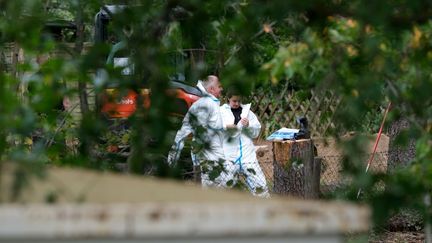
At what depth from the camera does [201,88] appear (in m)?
7.09

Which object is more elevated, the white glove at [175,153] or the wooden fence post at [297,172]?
the white glove at [175,153]

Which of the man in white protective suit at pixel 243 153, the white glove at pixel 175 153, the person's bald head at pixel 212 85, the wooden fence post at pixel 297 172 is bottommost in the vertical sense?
the wooden fence post at pixel 297 172

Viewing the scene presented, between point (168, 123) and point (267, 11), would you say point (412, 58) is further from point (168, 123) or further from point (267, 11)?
point (168, 123)

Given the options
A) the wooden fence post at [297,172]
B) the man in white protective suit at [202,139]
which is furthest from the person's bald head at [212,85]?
the wooden fence post at [297,172]

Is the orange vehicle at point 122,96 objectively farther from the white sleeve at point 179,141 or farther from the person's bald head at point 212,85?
the person's bald head at point 212,85

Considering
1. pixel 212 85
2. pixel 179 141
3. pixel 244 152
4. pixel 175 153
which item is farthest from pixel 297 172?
pixel 175 153

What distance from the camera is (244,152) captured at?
1122 centimetres

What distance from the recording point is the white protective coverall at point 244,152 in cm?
597

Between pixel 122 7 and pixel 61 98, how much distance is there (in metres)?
0.49

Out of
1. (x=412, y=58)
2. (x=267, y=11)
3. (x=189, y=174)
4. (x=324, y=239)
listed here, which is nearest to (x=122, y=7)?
(x=267, y=11)

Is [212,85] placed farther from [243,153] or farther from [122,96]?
[122,96]

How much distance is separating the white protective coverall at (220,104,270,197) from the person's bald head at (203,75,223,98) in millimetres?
271

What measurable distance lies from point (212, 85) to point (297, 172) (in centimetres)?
419

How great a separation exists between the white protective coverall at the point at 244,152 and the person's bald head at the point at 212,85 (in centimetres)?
27
